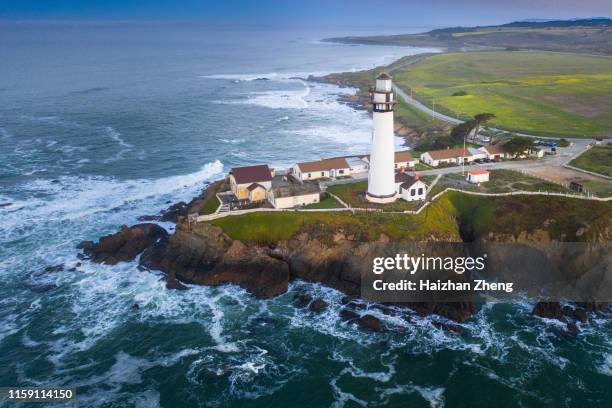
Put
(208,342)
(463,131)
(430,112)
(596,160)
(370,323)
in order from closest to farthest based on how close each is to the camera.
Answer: (208,342), (370,323), (596,160), (463,131), (430,112)

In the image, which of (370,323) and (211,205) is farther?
(211,205)

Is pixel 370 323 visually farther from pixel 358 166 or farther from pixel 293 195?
pixel 358 166

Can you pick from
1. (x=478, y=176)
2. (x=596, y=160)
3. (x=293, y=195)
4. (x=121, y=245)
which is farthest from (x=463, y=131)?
(x=121, y=245)

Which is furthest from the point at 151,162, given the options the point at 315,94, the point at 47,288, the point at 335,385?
the point at 315,94

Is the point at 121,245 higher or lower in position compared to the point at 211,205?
lower

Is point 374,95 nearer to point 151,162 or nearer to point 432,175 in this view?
point 432,175

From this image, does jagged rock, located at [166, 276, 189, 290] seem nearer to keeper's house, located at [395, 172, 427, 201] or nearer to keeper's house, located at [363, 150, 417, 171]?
keeper's house, located at [395, 172, 427, 201]
